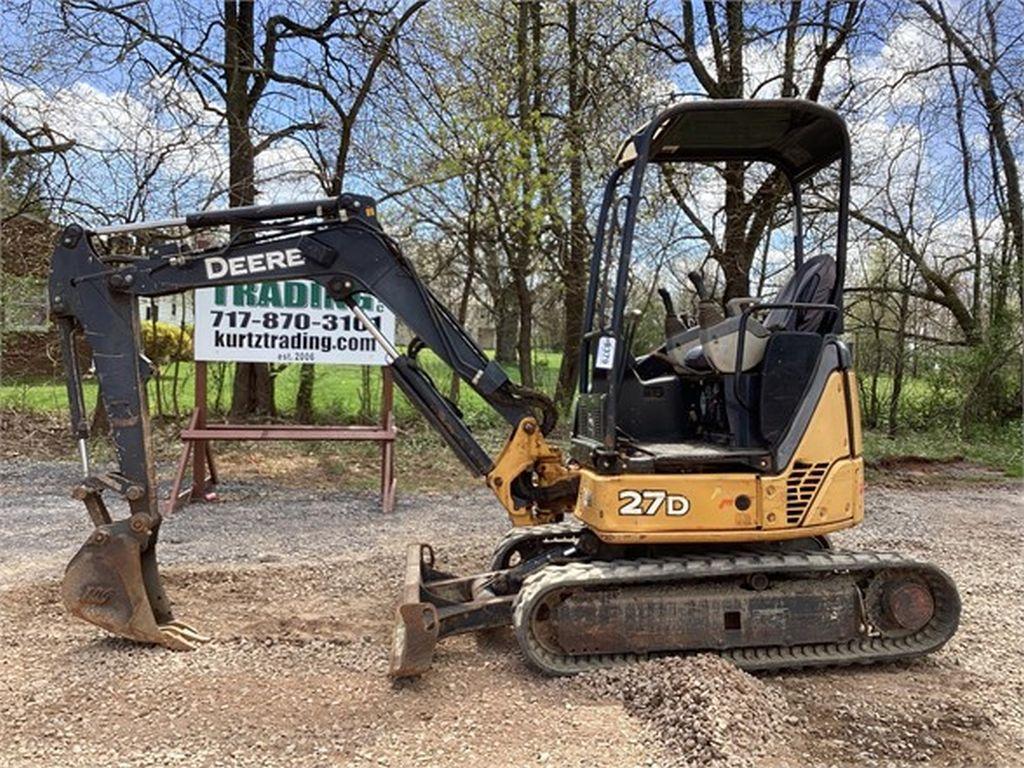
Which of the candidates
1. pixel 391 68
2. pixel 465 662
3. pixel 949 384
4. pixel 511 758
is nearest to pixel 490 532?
pixel 465 662

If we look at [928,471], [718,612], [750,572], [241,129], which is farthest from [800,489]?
[241,129]

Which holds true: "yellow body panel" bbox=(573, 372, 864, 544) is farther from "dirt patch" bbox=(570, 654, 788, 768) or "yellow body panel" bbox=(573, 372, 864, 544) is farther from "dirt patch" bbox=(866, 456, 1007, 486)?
"dirt patch" bbox=(866, 456, 1007, 486)

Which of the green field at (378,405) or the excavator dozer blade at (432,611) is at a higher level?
the green field at (378,405)

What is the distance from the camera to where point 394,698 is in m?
4.09

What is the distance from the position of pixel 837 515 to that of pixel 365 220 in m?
3.12

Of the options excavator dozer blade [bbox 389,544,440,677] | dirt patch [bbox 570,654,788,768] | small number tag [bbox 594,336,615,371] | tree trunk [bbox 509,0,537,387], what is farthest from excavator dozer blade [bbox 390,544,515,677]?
tree trunk [bbox 509,0,537,387]

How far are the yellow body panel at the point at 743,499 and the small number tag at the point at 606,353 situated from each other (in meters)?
0.58

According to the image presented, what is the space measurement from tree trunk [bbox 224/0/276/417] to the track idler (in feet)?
27.1

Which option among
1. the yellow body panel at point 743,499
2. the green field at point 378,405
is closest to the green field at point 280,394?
the green field at point 378,405

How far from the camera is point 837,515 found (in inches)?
184

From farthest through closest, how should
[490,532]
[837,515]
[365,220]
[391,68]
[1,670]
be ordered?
1. [391,68]
2. [490,532]
3. [365,220]
4. [837,515]
5. [1,670]

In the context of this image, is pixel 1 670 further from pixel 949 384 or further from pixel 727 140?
pixel 949 384

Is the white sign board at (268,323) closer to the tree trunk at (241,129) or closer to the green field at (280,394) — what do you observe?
the green field at (280,394)

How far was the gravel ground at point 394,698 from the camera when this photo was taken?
11.6 ft
